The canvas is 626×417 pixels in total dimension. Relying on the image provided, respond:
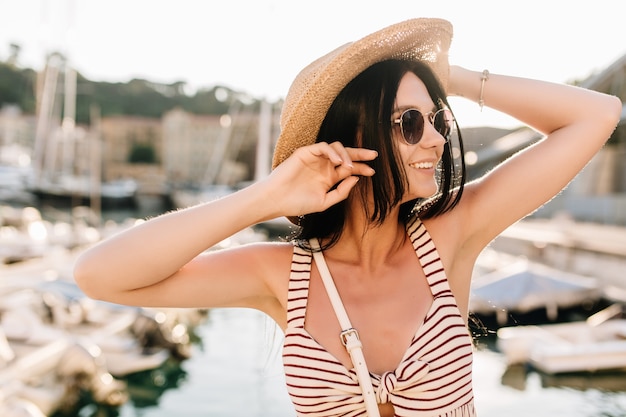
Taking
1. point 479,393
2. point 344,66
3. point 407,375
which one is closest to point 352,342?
point 407,375

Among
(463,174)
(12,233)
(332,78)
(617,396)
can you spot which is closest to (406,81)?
(332,78)

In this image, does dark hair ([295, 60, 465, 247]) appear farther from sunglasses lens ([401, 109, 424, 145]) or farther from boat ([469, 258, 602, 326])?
boat ([469, 258, 602, 326])

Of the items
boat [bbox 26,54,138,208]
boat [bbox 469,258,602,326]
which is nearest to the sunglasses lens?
boat [bbox 469,258,602,326]

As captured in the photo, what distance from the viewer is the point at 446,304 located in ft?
4.99

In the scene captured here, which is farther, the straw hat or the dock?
the dock

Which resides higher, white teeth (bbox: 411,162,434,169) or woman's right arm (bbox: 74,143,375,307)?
white teeth (bbox: 411,162,434,169)

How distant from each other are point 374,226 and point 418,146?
28cm

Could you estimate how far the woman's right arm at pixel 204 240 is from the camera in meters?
1.45

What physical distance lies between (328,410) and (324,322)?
22 centimetres

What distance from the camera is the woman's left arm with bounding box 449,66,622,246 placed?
5.32ft

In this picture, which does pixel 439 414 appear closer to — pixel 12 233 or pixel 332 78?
pixel 332 78

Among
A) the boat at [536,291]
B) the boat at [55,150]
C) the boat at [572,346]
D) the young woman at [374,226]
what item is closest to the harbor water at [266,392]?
the boat at [572,346]

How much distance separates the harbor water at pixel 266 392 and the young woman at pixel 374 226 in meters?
5.37

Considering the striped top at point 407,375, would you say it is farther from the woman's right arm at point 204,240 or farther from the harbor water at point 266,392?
the harbor water at point 266,392
